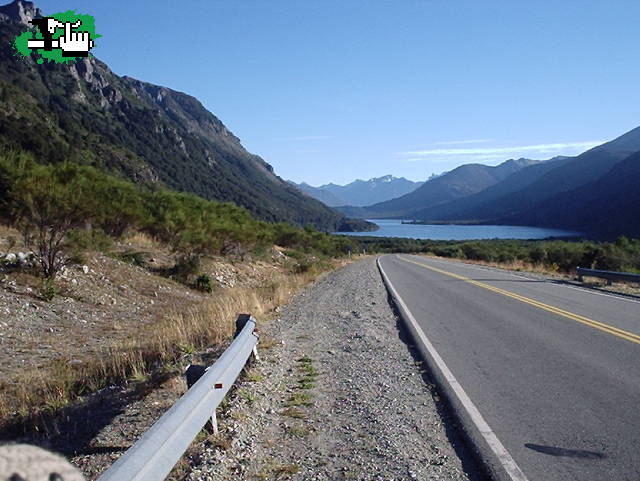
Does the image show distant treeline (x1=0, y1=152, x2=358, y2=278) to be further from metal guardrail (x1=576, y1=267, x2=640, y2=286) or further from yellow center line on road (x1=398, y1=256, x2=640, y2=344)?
metal guardrail (x1=576, y1=267, x2=640, y2=286)

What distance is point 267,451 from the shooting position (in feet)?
15.3

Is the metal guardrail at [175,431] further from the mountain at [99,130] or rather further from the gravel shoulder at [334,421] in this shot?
the mountain at [99,130]

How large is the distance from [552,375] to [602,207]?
138987mm

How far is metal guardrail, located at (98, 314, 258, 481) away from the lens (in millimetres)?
2932

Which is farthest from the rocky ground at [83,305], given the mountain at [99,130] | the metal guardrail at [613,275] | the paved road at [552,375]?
the mountain at [99,130]

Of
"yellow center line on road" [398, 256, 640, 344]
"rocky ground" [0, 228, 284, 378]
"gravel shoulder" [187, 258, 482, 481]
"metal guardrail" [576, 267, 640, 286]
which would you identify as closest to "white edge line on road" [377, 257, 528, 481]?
"gravel shoulder" [187, 258, 482, 481]

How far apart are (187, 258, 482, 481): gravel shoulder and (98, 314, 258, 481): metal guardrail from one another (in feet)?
1.23

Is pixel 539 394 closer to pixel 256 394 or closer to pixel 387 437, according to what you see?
pixel 387 437

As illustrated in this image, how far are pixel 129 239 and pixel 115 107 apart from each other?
117893 mm

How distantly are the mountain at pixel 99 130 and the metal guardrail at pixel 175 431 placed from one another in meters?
54.7

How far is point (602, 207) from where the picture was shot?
131 metres

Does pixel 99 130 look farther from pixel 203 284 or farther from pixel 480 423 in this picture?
pixel 480 423

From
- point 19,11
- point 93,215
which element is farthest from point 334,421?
point 19,11

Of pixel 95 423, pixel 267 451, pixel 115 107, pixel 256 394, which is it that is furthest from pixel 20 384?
pixel 115 107
